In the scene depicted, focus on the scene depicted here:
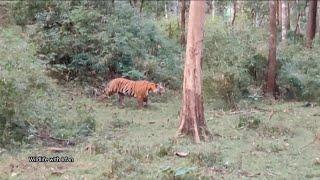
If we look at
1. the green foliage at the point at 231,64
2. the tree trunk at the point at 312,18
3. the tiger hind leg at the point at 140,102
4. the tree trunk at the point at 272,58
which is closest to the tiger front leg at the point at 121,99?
the tiger hind leg at the point at 140,102

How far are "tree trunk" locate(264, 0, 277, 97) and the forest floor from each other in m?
2.37

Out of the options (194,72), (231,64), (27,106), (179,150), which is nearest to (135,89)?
(231,64)

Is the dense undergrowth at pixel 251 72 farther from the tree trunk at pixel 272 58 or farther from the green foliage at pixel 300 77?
the tree trunk at pixel 272 58

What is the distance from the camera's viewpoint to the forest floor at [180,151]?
7.38m

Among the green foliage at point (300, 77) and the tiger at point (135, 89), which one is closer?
the tiger at point (135, 89)

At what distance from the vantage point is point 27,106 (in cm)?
926

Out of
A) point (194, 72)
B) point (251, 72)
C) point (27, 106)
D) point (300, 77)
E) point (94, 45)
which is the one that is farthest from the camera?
point (94, 45)

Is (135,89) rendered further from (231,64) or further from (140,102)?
(231,64)

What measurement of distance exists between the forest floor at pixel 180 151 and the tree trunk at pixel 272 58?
2366 mm

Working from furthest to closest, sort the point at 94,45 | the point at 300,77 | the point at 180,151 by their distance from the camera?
the point at 94,45 → the point at 300,77 → the point at 180,151

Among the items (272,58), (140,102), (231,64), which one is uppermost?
(272,58)

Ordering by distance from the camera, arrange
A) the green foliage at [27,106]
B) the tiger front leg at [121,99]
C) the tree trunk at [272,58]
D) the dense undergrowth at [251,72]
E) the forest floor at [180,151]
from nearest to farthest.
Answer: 1. the forest floor at [180,151]
2. the green foliage at [27,106]
3. the dense undergrowth at [251,72]
4. the tiger front leg at [121,99]
5. the tree trunk at [272,58]

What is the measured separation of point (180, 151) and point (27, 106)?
103 inches

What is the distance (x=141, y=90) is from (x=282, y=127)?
401 cm
